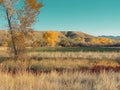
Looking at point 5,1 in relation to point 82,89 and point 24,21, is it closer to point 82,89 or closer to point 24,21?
point 24,21

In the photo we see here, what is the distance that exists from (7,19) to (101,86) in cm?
1695

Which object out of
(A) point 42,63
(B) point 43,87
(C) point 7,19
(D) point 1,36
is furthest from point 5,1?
(B) point 43,87

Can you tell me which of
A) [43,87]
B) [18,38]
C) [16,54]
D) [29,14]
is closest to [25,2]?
[29,14]

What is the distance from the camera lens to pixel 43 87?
8.84m

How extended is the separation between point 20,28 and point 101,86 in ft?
53.0

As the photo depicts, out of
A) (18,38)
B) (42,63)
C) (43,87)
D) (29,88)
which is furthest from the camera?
(18,38)

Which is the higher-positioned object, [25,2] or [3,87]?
[25,2]

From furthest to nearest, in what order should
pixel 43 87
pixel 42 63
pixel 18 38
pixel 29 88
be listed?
pixel 18 38, pixel 42 63, pixel 43 87, pixel 29 88

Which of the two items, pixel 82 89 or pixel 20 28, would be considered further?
pixel 20 28

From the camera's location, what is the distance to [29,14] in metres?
24.3

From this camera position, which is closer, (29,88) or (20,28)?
(29,88)

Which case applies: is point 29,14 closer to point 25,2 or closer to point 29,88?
point 25,2

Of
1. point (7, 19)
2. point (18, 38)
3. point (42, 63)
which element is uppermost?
point (7, 19)

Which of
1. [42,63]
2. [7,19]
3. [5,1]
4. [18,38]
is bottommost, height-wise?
[42,63]
